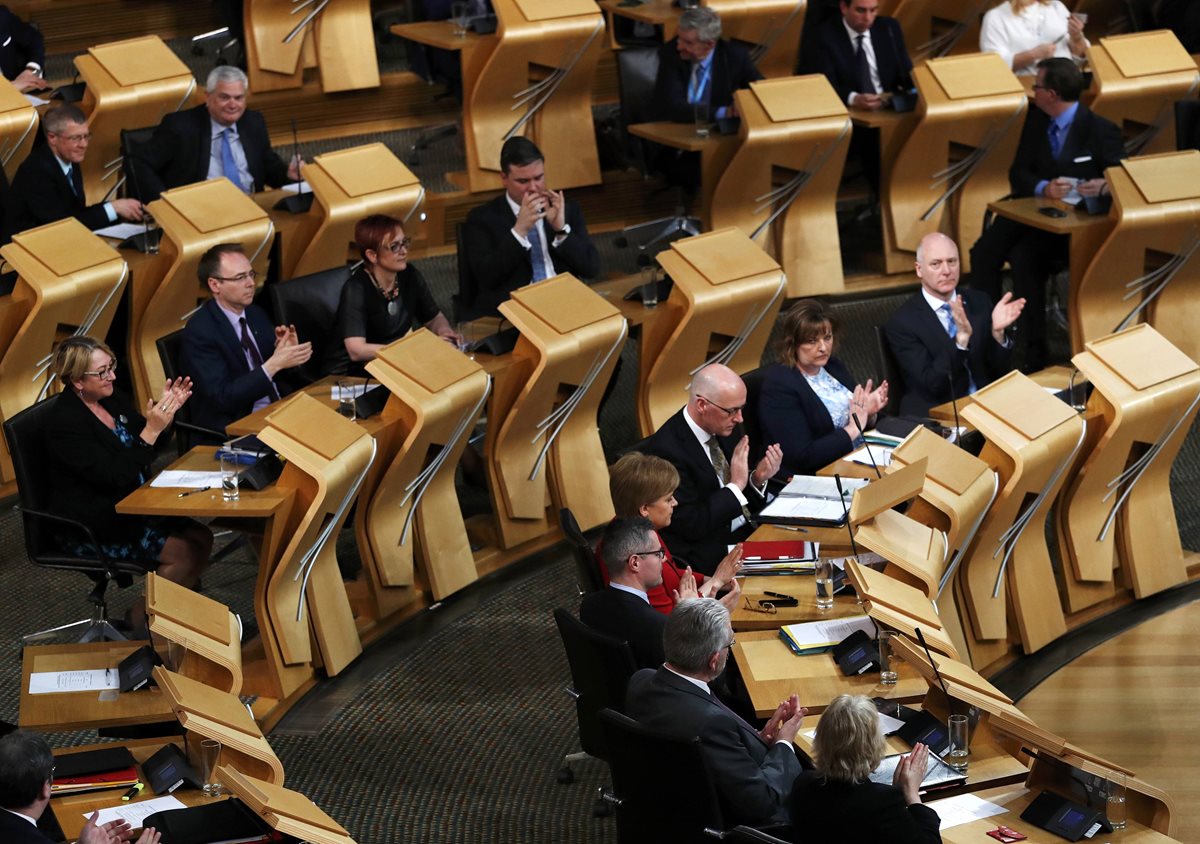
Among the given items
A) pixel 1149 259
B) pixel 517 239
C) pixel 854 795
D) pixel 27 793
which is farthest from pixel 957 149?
pixel 27 793

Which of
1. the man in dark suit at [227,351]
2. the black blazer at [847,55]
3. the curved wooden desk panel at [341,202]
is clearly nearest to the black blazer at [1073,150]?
the black blazer at [847,55]

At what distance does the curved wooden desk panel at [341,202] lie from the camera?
25.1 ft

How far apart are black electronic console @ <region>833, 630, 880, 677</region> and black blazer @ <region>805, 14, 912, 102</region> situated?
464 centimetres

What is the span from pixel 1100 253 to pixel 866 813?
4534 mm

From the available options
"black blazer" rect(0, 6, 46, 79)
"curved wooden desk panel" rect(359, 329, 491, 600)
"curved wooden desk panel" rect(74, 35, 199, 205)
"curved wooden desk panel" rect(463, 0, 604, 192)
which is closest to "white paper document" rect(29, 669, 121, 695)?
"curved wooden desk panel" rect(359, 329, 491, 600)

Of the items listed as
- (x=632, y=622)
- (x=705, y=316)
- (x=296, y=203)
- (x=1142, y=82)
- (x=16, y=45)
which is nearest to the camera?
(x=632, y=622)

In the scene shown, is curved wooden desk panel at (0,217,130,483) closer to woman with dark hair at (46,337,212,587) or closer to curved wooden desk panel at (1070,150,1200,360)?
woman with dark hair at (46,337,212,587)

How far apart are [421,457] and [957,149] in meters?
3.74

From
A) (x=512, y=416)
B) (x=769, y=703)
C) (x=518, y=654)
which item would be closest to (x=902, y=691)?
(x=769, y=703)

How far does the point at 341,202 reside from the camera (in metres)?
7.63

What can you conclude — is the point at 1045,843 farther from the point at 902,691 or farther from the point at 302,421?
the point at 302,421

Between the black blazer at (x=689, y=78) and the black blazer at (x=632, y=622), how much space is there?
13.9ft

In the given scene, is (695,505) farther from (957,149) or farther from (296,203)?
(957,149)

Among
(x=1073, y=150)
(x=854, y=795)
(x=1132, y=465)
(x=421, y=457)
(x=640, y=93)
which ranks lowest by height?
(x=1132, y=465)
